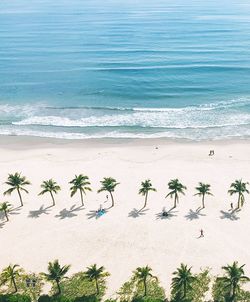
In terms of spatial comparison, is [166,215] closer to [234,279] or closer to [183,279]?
[183,279]

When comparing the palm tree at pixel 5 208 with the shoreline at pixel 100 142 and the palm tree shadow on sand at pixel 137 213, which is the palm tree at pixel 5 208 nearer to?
the palm tree shadow on sand at pixel 137 213

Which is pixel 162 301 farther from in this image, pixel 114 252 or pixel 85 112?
pixel 85 112

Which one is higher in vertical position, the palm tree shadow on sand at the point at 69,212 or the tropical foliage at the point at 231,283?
the palm tree shadow on sand at the point at 69,212

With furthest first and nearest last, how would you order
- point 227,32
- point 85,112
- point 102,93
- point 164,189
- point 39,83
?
point 227,32
point 39,83
point 102,93
point 85,112
point 164,189

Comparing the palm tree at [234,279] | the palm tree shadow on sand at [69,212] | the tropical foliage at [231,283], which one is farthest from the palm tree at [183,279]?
the palm tree shadow on sand at [69,212]

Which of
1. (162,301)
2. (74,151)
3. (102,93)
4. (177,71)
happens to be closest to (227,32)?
(177,71)

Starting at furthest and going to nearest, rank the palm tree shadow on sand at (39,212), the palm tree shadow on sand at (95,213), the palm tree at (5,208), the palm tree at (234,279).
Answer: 1. the palm tree shadow on sand at (39,212)
2. the palm tree shadow on sand at (95,213)
3. the palm tree at (5,208)
4. the palm tree at (234,279)
